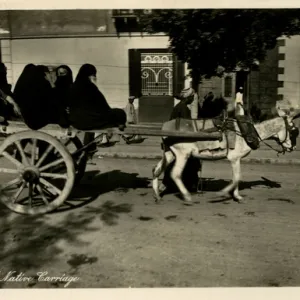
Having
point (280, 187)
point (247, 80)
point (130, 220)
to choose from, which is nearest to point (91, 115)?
point (130, 220)

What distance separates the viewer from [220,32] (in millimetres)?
6672

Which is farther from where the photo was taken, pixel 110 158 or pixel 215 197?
pixel 110 158

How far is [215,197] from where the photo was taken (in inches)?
210

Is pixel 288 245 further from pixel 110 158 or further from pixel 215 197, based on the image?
pixel 110 158

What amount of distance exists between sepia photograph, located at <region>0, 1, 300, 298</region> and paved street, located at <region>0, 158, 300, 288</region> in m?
0.02

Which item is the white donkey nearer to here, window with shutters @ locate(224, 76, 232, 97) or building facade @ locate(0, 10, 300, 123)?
building facade @ locate(0, 10, 300, 123)

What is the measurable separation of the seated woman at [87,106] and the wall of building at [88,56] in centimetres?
270

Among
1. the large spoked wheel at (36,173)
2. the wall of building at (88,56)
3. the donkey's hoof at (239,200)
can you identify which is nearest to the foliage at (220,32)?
the wall of building at (88,56)

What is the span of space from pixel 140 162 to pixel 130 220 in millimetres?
3420

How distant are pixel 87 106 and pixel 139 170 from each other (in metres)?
2.76

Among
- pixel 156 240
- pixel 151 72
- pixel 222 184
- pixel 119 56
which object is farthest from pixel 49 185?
pixel 119 56

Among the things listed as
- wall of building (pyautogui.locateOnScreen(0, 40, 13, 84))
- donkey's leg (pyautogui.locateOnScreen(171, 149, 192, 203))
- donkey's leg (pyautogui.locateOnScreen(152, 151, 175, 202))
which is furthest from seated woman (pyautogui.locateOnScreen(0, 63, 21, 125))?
wall of building (pyautogui.locateOnScreen(0, 40, 13, 84))

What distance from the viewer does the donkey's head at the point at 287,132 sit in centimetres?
505

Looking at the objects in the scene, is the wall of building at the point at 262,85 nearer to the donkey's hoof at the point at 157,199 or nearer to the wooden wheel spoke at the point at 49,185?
the donkey's hoof at the point at 157,199
